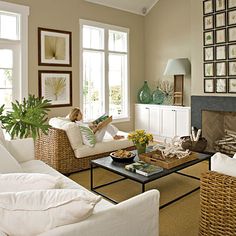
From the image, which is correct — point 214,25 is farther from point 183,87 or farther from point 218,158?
point 218,158

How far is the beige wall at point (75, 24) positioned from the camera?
498cm

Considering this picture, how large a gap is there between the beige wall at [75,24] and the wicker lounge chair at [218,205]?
3.90 m

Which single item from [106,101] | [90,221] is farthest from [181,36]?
[90,221]

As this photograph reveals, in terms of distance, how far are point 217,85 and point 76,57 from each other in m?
2.78

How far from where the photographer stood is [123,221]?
1.36m

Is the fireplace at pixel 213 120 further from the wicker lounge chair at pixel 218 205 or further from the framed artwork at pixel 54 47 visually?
the wicker lounge chair at pixel 218 205

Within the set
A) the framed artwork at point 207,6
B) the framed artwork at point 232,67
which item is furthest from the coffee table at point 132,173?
the framed artwork at point 207,6

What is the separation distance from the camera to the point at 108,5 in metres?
5.98

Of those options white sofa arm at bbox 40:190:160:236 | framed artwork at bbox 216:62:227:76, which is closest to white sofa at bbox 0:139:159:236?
white sofa arm at bbox 40:190:160:236

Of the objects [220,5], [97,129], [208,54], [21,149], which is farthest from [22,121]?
[220,5]

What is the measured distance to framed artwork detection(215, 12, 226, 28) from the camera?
4.63m

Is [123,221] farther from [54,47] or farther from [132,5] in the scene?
[132,5]

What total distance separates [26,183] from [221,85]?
4.04 metres

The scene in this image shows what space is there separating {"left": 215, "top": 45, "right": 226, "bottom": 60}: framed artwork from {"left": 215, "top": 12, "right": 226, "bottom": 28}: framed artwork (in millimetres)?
366
